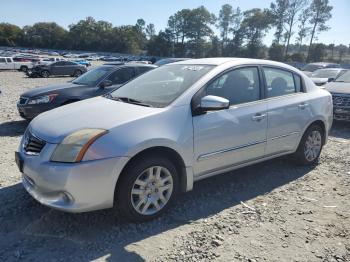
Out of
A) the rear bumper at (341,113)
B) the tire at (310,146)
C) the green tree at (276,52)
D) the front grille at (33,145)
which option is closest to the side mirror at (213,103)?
the front grille at (33,145)

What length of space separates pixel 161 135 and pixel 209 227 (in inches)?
42.6

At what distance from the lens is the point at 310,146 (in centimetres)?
555

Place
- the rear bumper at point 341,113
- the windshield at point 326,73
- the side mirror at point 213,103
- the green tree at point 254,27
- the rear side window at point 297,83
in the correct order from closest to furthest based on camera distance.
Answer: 1. the side mirror at point 213,103
2. the rear side window at point 297,83
3. the rear bumper at point 341,113
4. the windshield at point 326,73
5. the green tree at point 254,27

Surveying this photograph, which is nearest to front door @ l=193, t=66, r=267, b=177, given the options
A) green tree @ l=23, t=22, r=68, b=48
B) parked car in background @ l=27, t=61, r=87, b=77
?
parked car in background @ l=27, t=61, r=87, b=77

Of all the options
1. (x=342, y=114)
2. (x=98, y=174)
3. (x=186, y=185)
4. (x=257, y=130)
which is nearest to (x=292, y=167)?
(x=257, y=130)

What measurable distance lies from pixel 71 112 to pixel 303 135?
3.41 meters

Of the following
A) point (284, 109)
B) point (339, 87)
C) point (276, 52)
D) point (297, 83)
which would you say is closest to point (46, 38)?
point (276, 52)

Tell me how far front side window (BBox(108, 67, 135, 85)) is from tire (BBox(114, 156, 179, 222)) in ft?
17.1

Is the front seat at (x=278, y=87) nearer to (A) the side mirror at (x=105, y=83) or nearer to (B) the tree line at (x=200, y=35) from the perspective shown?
(A) the side mirror at (x=105, y=83)

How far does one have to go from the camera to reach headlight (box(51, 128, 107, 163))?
10.6 feet

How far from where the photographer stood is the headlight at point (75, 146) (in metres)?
3.24

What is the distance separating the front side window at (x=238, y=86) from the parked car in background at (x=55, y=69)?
25846mm

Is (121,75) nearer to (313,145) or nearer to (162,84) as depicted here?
(162,84)

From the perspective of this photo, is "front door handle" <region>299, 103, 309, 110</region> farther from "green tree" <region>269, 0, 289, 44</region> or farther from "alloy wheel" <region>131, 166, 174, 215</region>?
"green tree" <region>269, 0, 289, 44</region>
